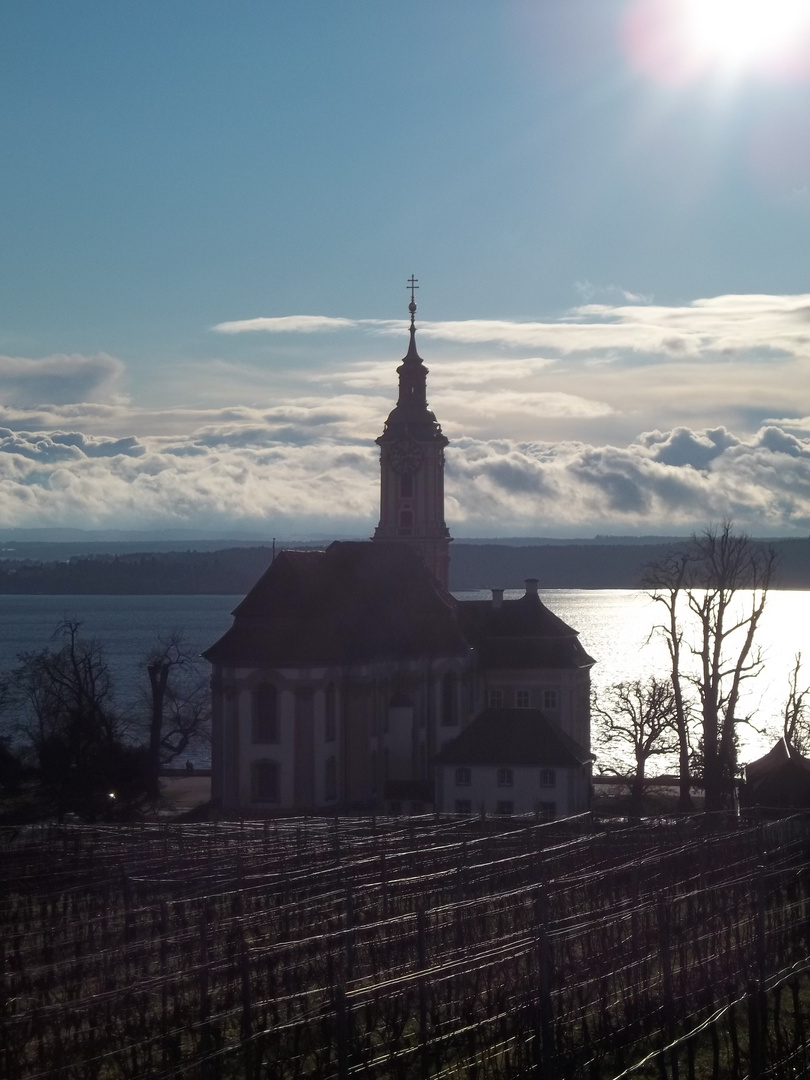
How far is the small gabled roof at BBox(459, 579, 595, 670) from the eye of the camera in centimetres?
5797

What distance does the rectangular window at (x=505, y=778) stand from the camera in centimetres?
4862

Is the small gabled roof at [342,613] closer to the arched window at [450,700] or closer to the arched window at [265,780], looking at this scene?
the arched window at [450,700]

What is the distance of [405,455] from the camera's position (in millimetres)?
61250

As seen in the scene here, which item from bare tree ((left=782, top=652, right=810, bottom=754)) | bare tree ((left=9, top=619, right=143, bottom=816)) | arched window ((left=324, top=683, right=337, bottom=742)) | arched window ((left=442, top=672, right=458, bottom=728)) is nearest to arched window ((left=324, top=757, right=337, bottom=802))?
arched window ((left=324, top=683, right=337, bottom=742))

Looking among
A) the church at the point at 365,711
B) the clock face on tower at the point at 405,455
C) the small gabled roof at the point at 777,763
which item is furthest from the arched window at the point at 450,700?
the small gabled roof at the point at 777,763

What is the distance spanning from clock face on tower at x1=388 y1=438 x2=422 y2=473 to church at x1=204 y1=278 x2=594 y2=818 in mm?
6579

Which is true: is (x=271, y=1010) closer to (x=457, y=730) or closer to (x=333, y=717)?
(x=333, y=717)

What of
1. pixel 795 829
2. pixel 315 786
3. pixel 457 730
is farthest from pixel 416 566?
pixel 795 829

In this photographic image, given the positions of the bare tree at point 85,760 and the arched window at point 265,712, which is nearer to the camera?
the arched window at point 265,712

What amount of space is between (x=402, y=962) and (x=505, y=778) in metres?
25.4

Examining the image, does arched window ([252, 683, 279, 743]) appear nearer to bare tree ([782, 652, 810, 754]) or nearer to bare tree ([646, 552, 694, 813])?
bare tree ([646, 552, 694, 813])

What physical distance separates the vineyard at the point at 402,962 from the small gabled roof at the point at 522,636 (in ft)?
78.2

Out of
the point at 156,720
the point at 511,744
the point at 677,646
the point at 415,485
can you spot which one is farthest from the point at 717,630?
the point at 156,720

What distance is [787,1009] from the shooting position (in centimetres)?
2217
